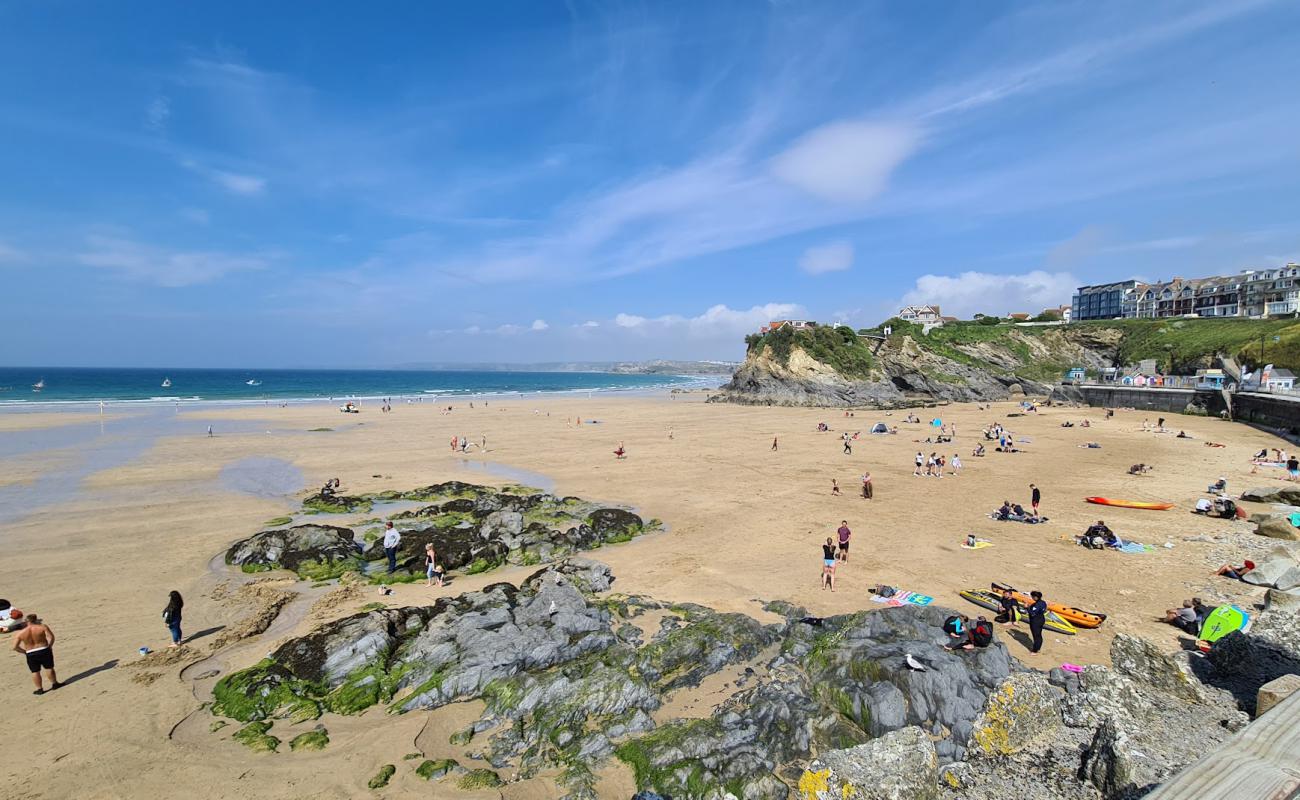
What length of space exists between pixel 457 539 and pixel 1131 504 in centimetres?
2428

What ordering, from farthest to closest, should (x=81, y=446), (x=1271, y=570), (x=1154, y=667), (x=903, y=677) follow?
(x=81, y=446), (x=1271, y=570), (x=903, y=677), (x=1154, y=667)

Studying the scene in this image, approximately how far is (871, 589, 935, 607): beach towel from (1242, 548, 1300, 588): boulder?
7.85 metres

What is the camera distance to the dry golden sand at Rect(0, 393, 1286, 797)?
357 inches

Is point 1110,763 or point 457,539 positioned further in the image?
point 457,539

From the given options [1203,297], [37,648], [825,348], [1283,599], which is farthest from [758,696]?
[1203,297]

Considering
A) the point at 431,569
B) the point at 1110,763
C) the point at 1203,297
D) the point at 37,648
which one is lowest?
the point at 431,569

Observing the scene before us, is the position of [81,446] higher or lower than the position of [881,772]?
lower

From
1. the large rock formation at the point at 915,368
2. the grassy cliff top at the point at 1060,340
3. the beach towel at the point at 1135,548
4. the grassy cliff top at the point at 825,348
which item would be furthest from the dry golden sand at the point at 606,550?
the grassy cliff top at the point at 825,348

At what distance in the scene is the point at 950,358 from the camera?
3263 inches

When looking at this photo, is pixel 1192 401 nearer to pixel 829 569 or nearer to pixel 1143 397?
pixel 1143 397

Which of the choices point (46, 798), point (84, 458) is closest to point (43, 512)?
point (84, 458)

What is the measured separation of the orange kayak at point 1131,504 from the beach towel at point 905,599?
530 inches

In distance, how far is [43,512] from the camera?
74.2 ft

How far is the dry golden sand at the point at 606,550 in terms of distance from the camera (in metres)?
9.08
